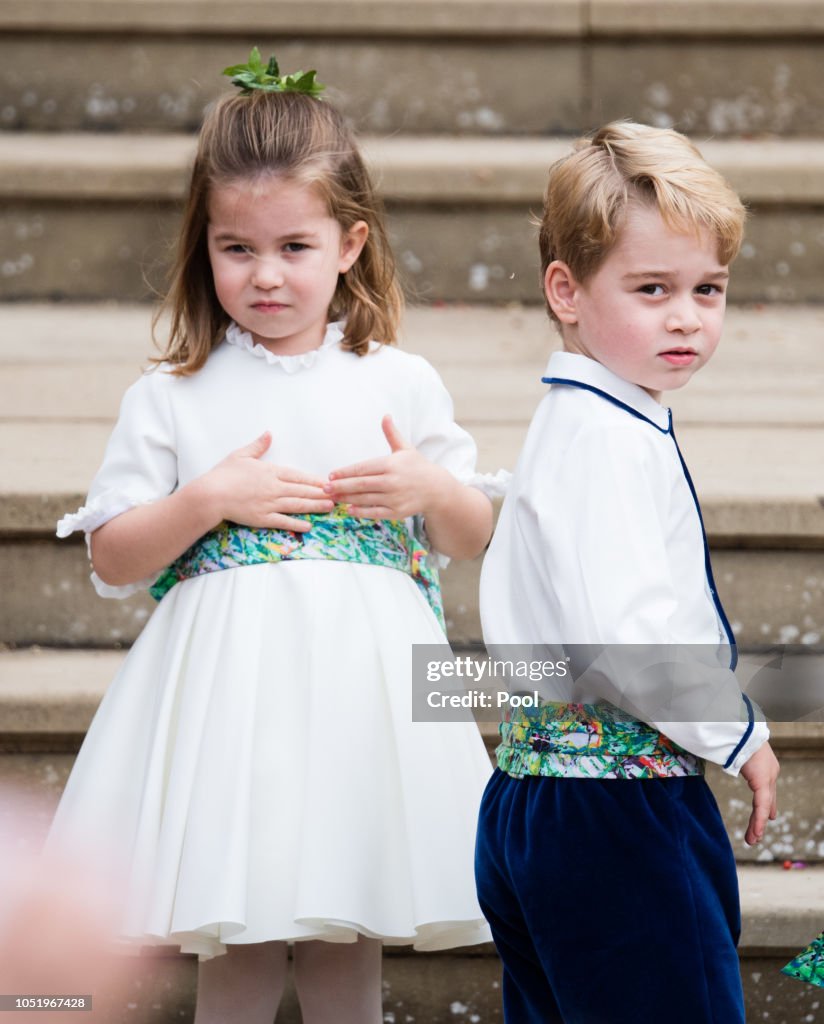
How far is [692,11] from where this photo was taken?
3.13 m

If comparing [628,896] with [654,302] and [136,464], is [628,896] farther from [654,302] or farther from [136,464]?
[136,464]

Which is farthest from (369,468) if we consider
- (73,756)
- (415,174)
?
(415,174)

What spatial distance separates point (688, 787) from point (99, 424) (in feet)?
4.60

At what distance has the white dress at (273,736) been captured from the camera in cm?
155

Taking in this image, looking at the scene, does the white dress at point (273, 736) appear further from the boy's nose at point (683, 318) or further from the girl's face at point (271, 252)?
the boy's nose at point (683, 318)

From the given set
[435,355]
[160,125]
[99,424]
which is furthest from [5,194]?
[435,355]

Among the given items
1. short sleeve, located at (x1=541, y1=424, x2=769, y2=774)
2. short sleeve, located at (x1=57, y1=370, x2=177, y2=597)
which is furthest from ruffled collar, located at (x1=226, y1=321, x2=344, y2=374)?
short sleeve, located at (x1=541, y1=424, x2=769, y2=774)

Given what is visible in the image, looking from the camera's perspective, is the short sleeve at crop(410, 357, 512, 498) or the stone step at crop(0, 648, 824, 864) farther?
the stone step at crop(0, 648, 824, 864)

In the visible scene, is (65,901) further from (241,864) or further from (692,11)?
(692,11)

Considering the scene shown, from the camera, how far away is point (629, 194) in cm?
138

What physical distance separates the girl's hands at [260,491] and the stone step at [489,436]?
55 centimetres

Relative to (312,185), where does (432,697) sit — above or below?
below

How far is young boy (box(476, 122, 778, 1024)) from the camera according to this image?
129 cm

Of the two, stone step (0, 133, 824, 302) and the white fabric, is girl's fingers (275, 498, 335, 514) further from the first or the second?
stone step (0, 133, 824, 302)
